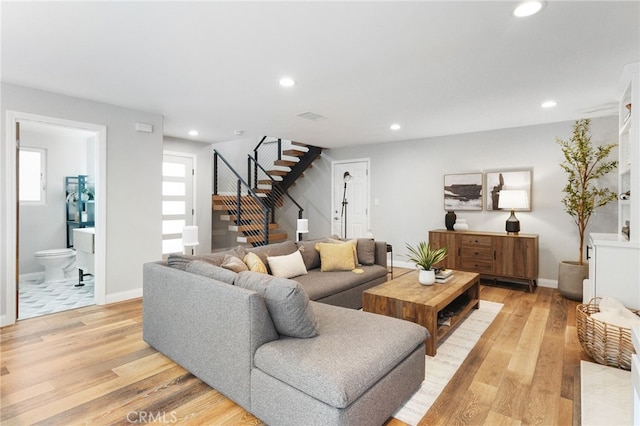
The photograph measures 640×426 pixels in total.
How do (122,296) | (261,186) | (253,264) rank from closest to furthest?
(253,264)
(122,296)
(261,186)

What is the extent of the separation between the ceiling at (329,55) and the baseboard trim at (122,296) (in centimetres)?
233

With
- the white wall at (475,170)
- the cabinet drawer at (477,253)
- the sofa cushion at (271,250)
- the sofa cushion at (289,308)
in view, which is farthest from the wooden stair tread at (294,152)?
the sofa cushion at (289,308)

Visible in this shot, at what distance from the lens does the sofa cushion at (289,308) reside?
5.99 feet

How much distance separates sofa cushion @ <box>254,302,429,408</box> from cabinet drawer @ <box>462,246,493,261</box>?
10.5ft

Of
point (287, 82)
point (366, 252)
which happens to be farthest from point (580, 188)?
point (287, 82)

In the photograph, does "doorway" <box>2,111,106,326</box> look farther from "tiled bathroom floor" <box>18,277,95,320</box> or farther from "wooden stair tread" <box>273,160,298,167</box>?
"wooden stair tread" <box>273,160,298,167</box>

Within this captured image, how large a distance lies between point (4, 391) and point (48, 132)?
4.59 m

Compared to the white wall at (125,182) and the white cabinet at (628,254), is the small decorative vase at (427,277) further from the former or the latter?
the white wall at (125,182)

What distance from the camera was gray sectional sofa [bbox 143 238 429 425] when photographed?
1574mm

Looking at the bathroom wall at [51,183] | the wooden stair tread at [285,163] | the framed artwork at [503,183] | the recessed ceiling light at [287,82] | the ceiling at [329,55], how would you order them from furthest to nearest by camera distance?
the wooden stair tread at [285,163], the bathroom wall at [51,183], the framed artwork at [503,183], the recessed ceiling light at [287,82], the ceiling at [329,55]

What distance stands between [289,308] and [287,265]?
5.44 feet

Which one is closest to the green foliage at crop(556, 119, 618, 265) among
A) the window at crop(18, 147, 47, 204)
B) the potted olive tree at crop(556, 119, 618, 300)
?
the potted olive tree at crop(556, 119, 618, 300)

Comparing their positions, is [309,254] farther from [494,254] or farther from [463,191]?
[463,191]

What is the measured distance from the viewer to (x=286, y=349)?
5.79 feet
